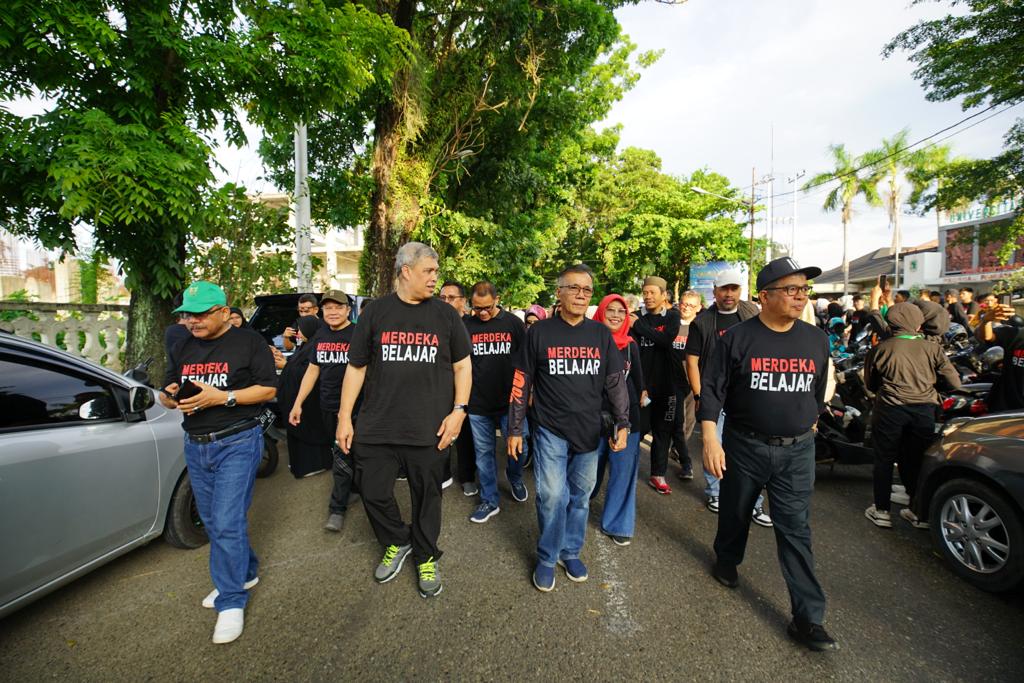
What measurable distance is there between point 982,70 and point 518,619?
13531 mm

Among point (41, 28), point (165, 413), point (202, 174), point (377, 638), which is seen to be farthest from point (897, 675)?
point (41, 28)

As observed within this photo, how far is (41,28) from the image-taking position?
14.5 feet

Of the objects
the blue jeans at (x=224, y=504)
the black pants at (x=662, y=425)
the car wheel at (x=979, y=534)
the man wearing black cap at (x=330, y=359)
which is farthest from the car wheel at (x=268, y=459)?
the car wheel at (x=979, y=534)

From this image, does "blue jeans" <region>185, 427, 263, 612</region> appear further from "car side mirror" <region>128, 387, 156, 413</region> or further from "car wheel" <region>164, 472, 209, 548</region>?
"car wheel" <region>164, 472, 209, 548</region>

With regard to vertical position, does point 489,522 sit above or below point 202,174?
below

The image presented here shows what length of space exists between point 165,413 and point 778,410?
3.90 m

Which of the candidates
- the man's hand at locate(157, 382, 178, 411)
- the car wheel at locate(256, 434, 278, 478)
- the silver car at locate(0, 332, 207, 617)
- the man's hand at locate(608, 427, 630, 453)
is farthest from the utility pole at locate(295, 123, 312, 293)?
the man's hand at locate(608, 427, 630, 453)

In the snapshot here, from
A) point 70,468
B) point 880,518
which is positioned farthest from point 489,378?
point 880,518

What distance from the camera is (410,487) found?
2.96m

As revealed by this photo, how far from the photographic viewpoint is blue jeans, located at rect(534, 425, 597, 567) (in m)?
2.97

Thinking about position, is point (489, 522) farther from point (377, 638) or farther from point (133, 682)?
point (133, 682)

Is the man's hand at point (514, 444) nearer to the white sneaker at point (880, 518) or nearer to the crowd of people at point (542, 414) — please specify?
the crowd of people at point (542, 414)

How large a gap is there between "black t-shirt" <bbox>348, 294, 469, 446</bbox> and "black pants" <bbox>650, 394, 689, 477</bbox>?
251 centimetres

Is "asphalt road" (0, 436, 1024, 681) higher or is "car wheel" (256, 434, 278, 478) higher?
"car wheel" (256, 434, 278, 478)
